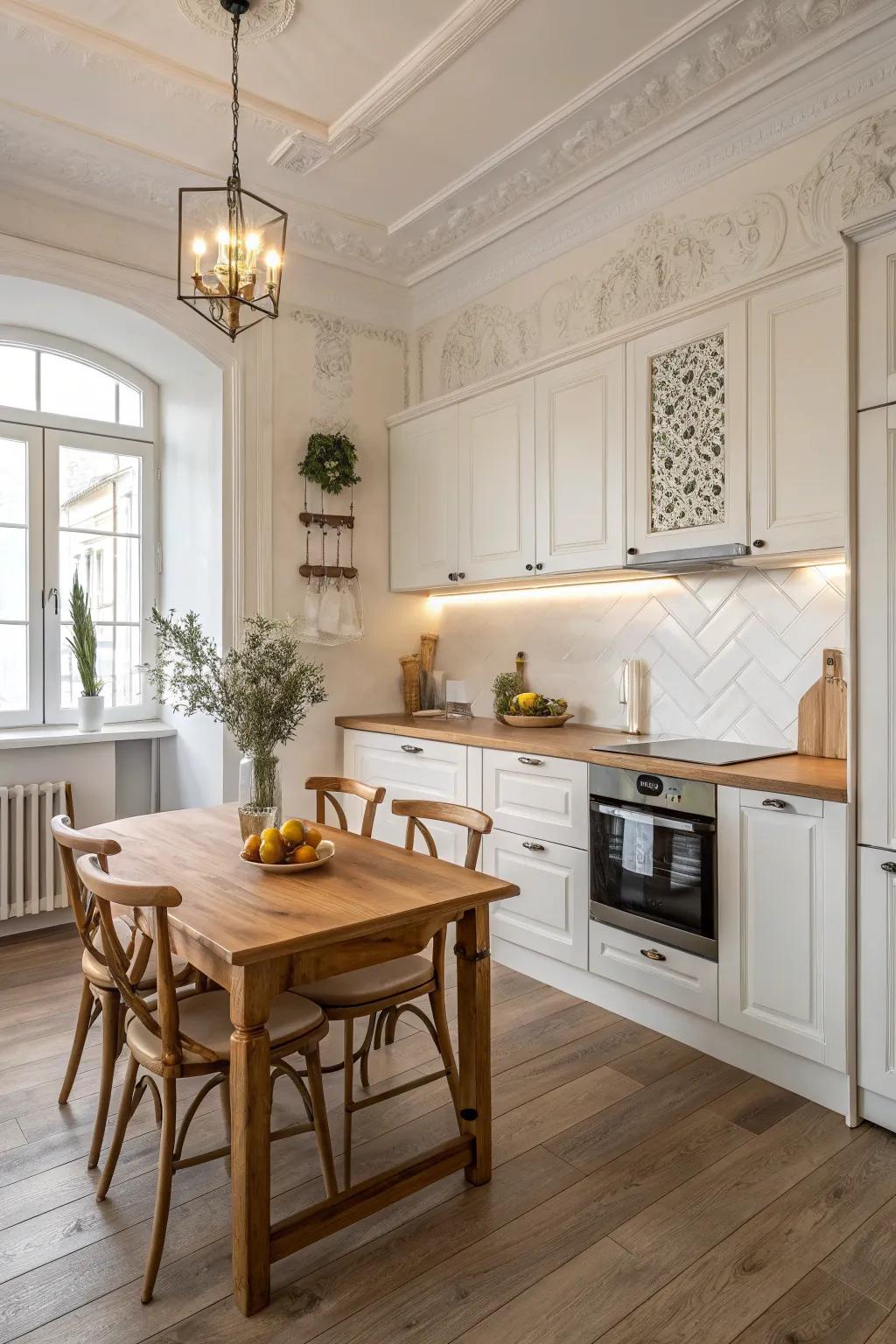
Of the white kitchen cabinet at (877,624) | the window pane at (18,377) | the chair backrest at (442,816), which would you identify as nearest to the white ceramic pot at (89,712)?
the window pane at (18,377)

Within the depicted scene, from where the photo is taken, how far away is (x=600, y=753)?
120 inches

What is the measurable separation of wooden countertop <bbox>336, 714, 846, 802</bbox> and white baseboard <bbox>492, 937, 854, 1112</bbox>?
0.82 meters

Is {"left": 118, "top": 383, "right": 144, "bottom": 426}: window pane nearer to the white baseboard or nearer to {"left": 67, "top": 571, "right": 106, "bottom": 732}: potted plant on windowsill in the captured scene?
{"left": 67, "top": 571, "right": 106, "bottom": 732}: potted plant on windowsill

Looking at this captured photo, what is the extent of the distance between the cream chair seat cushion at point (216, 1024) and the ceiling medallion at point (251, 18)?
301cm

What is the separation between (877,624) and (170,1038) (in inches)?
80.7

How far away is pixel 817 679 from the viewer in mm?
3010

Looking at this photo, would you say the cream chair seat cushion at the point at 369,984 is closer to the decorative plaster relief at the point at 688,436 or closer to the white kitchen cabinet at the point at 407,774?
the white kitchen cabinet at the point at 407,774

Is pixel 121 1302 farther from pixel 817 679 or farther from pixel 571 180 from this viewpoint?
pixel 571 180

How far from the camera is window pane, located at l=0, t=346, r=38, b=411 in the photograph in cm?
418

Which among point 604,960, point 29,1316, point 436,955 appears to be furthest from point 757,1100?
point 29,1316

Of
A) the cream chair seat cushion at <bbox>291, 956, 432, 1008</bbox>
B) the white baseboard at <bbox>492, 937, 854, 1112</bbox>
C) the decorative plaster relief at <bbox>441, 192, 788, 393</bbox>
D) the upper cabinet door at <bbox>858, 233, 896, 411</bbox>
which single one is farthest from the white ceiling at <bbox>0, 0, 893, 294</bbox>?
the white baseboard at <bbox>492, 937, 854, 1112</bbox>

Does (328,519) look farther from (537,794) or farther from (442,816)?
(442,816)

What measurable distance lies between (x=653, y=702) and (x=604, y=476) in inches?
38.0

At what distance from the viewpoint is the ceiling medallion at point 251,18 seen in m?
2.72
